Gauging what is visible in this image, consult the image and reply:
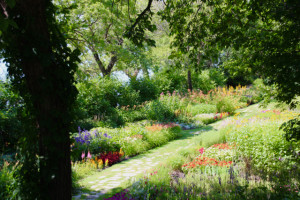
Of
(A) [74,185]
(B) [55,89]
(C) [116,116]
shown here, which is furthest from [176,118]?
(B) [55,89]

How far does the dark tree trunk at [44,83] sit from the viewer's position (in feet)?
6.30

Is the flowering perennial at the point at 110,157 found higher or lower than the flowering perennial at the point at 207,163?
higher

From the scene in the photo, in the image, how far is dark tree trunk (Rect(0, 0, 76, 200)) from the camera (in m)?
1.92

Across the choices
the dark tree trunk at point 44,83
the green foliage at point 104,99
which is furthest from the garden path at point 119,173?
the green foliage at point 104,99

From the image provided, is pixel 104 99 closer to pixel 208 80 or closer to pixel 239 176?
pixel 239 176

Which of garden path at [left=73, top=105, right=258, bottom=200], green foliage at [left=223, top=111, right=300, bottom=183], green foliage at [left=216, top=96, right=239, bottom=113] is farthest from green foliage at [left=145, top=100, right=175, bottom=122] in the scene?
green foliage at [left=223, top=111, right=300, bottom=183]

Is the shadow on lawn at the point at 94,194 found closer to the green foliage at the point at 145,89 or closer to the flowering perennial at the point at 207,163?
the flowering perennial at the point at 207,163

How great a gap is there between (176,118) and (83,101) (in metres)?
5.24

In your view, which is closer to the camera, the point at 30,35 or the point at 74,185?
the point at 30,35

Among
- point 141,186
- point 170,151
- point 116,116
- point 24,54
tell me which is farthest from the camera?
point 116,116

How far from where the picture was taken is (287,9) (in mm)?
3070

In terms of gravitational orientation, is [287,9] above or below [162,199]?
above

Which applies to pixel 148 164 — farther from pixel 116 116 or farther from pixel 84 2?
pixel 84 2

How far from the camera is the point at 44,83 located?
1.92 meters
